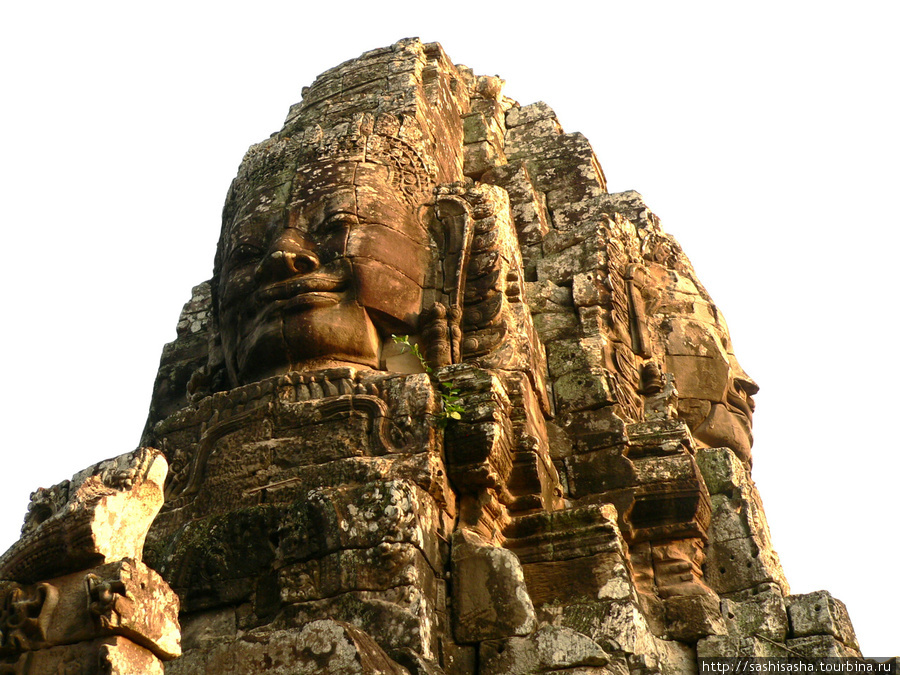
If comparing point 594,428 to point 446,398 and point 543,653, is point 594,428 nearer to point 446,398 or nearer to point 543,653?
point 446,398

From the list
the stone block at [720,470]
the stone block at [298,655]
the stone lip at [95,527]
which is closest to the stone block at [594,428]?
the stone block at [720,470]

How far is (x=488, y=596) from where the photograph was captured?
22.7ft

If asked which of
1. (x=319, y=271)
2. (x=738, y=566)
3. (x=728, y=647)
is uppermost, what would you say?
(x=319, y=271)

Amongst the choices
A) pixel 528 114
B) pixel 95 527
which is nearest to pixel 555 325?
pixel 528 114

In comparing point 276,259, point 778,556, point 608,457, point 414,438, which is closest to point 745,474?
point 778,556

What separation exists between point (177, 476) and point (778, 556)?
191 inches

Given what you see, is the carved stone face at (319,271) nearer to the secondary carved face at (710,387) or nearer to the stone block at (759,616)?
the secondary carved face at (710,387)

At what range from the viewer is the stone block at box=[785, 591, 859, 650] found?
8250 mm

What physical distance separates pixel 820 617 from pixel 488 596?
283 cm

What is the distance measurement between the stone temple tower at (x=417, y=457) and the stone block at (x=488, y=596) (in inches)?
0.7

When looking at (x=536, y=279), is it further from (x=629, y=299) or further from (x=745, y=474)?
(x=745, y=474)

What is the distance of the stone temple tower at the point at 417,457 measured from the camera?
604cm

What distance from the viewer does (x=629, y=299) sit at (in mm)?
10492

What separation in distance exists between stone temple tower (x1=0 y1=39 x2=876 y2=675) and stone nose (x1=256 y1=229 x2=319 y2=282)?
0.02 meters
